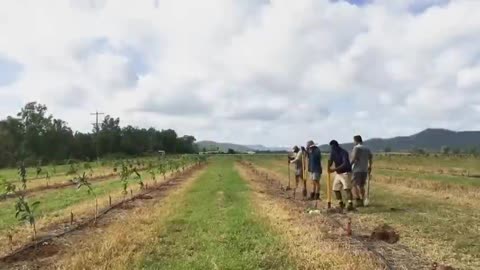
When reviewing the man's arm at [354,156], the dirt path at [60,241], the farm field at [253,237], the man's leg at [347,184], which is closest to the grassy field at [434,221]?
the farm field at [253,237]

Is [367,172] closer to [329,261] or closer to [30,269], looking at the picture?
[329,261]

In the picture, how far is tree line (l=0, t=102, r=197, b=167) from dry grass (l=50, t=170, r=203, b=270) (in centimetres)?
8595

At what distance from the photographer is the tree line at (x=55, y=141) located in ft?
355

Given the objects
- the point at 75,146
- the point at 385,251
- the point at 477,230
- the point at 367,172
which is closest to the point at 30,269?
the point at 385,251

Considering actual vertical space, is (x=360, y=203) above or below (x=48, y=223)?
above

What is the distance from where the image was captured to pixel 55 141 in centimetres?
11769

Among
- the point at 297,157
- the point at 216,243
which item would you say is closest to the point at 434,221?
the point at 216,243

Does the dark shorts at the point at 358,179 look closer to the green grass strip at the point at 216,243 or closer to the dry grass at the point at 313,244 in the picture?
the dry grass at the point at 313,244

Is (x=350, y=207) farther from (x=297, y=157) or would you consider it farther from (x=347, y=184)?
(x=297, y=157)

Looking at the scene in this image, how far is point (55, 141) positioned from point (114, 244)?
11214cm

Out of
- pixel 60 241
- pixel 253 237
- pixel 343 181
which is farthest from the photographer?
pixel 343 181

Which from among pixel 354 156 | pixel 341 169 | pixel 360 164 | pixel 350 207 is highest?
pixel 354 156

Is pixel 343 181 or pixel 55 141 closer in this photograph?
pixel 343 181

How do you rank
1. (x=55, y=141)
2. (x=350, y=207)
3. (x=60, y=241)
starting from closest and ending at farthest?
(x=60, y=241) < (x=350, y=207) < (x=55, y=141)
